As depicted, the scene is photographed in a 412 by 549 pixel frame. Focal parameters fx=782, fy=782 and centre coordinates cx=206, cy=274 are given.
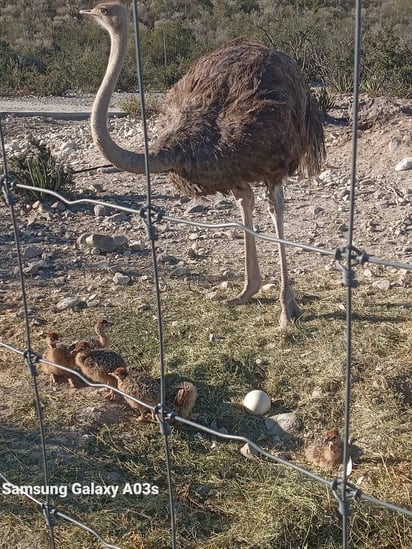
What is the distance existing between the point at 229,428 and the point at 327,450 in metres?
0.56

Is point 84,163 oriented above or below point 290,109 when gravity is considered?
below

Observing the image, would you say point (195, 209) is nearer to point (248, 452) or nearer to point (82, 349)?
point (82, 349)

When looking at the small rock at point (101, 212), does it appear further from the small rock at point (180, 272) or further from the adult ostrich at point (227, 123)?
the adult ostrich at point (227, 123)

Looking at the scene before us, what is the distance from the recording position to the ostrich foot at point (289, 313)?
443cm

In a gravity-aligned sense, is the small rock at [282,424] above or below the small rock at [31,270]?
below

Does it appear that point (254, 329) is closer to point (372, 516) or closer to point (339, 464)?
point (339, 464)

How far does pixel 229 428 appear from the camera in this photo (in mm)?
3553

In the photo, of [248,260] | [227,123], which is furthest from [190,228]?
[227,123]

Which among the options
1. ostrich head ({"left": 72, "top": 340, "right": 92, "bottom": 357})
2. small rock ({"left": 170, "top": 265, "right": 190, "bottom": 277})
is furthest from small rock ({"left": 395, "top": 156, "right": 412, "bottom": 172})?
ostrich head ({"left": 72, "top": 340, "right": 92, "bottom": 357})

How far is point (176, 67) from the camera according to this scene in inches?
527

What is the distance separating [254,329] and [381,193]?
106 inches

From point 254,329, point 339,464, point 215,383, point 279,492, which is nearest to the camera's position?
point 279,492

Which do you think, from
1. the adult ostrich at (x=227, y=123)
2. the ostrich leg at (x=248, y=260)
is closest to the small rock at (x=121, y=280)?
the ostrich leg at (x=248, y=260)

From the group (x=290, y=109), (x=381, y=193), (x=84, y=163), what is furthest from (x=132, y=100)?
(x=290, y=109)
